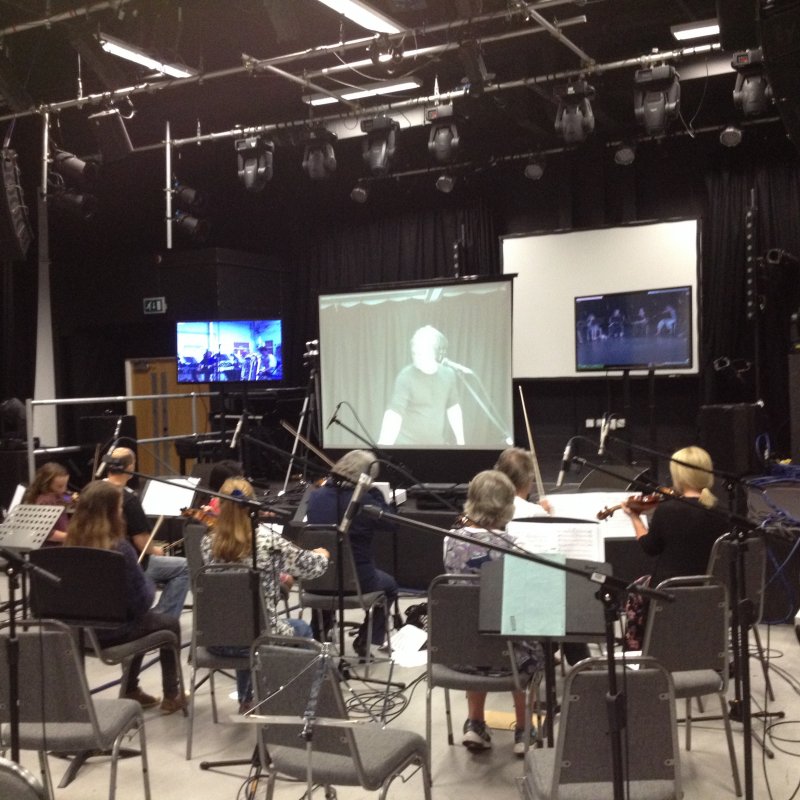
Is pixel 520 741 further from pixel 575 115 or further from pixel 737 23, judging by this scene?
pixel 575 115

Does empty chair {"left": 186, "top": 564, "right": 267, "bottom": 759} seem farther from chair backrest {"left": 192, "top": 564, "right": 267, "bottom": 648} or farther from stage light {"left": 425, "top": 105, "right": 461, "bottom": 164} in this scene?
stage light {"left": 425, "top": 105, "right": 461, "bottom": 164}

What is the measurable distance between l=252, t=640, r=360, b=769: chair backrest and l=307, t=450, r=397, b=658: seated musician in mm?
1992

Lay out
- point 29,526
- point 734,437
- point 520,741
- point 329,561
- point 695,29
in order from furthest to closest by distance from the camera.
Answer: point 734,437 < point 695,29 < point 29,526 < point 329,561 < point 520,741

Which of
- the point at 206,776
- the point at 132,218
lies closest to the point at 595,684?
the point at 206,776

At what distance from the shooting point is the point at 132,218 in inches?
461

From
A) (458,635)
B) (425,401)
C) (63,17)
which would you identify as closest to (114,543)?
(458,635)

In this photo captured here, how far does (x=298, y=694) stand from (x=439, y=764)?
56.3 inches

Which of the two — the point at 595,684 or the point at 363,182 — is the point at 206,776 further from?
the point at 363,182

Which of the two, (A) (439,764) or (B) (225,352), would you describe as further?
(B) (225,352)

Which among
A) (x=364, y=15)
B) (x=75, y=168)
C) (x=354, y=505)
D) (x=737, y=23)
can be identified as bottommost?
(x=354, y=505)

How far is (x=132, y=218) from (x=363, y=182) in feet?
10.5

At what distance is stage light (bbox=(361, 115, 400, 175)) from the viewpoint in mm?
8383

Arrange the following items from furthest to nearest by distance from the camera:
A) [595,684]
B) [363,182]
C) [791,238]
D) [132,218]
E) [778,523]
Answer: [132,218], [363,182], [791,238], [778,523], [595,684]

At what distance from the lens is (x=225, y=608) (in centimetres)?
398
